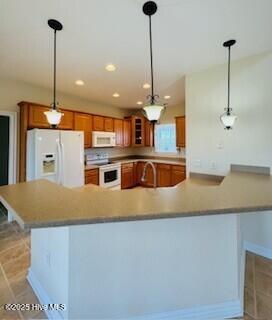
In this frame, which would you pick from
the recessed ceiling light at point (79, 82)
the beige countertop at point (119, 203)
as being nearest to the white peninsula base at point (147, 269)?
the beige countertop at point (119, 203)

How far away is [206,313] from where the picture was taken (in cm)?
159

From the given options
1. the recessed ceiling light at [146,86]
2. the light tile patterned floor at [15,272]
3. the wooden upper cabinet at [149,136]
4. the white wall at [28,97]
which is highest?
the recessed ceiling light at [146,86]

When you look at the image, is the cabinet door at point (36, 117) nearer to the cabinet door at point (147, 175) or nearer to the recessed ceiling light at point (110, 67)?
the recessed ceiling light at point (110, 67)

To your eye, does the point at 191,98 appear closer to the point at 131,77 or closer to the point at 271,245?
the point at 131,77

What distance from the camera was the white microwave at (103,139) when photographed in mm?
5019

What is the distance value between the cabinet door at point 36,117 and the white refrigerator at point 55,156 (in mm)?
203

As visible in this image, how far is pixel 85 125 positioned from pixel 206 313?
4.18 meters

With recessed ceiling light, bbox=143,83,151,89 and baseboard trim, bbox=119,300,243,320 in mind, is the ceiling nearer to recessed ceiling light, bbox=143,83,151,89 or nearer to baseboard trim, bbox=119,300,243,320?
recessed ceiling light, bbox=143,83,151,89

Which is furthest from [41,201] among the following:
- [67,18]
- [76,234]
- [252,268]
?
[252,268]

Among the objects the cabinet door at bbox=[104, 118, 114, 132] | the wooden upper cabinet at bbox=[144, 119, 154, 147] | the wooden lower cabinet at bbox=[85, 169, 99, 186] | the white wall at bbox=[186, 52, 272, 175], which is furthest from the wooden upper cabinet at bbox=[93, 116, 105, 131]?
the white wall at bbox=[186, 52, 272, 175]

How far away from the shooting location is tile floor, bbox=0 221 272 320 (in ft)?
5.62

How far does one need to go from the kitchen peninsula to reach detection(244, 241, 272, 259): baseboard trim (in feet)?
3.68

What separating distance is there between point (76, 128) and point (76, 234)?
3.50 meters

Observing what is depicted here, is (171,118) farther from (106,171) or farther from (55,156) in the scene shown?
(55,156)
